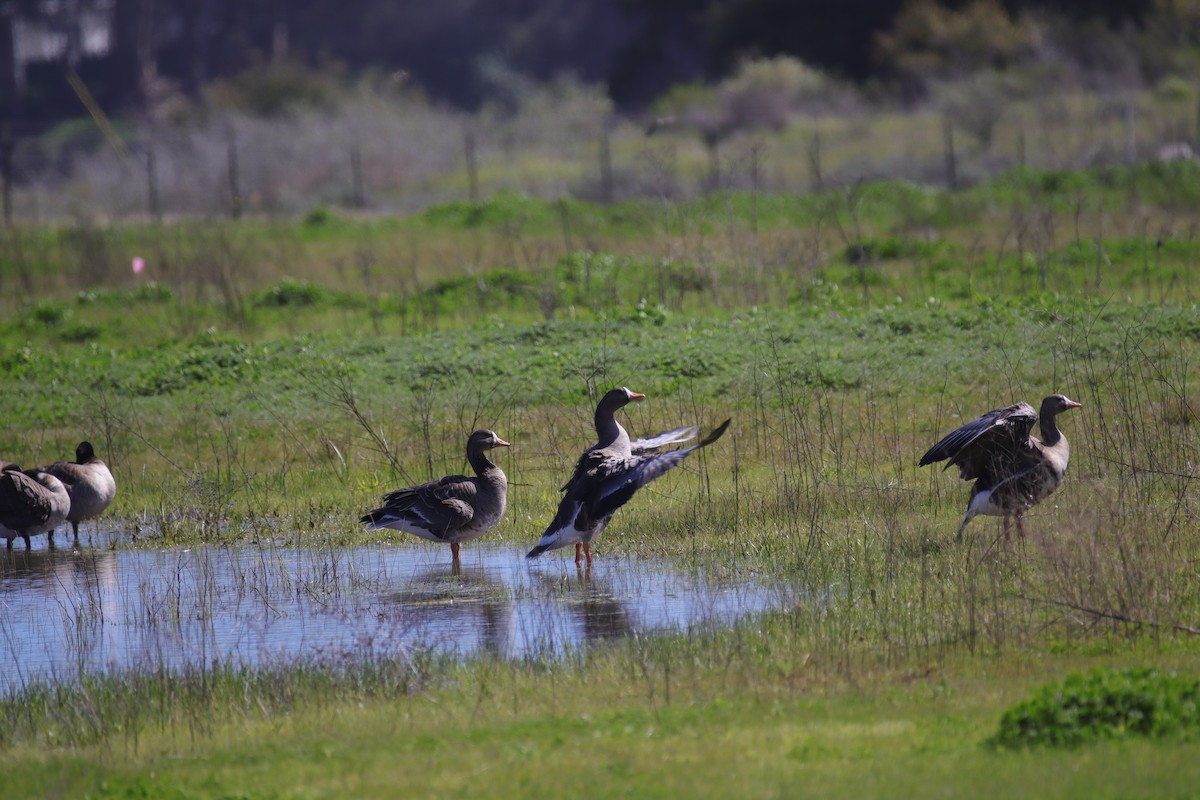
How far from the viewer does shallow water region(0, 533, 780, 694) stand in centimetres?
959

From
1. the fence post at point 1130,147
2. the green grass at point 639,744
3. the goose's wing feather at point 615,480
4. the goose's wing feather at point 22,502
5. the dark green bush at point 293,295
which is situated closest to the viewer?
the green grass at point 639,744

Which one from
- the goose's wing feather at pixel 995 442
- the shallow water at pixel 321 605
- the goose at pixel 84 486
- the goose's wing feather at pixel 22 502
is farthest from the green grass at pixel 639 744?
the goose at pixel 84 486

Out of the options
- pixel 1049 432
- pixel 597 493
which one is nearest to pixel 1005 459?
pixel 1049 432

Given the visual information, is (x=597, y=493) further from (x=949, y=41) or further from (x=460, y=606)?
(x=949, y=41)

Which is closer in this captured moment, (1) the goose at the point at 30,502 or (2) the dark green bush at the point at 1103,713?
(2) the dark green bush at the point at 1103,713

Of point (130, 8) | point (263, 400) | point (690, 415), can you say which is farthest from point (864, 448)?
Result: point (130, 8)

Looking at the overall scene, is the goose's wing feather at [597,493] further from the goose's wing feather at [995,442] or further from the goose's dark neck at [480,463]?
the goose's wing feather at [995,442]

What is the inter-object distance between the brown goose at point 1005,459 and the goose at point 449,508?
3.49 metres

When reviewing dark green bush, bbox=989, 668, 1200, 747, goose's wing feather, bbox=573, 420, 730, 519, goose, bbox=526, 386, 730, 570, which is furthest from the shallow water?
dark green bush, bbox=989, 668, 1200, 747

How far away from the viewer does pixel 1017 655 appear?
833cm

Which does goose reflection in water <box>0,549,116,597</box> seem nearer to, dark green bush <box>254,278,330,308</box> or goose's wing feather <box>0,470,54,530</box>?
goose's wing feather <box>0,470,54,530</box>

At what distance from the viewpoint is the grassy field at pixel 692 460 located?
23.3ft

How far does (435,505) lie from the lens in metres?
12.2

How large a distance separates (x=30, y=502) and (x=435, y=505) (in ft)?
12.8
